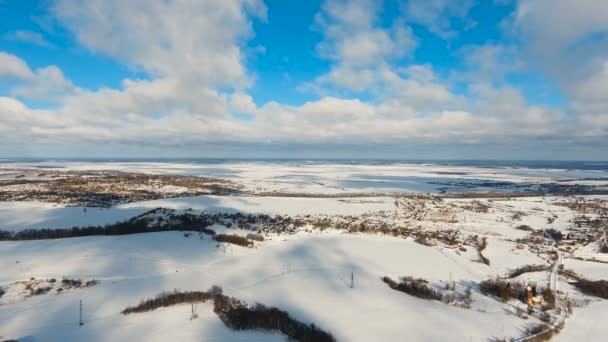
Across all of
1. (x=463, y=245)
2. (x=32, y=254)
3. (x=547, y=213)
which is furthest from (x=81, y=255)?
(x=547, y=213)

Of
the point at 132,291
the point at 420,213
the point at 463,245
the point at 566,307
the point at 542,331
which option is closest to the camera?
the point at 542,331

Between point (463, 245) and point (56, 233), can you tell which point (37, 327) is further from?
point (463, 245)

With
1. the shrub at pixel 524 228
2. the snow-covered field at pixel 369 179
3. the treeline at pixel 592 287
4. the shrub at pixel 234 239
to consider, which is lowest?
the shrub at pixel 524 228

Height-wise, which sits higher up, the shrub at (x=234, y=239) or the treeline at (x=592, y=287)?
the treeline at (x=592, y=287)

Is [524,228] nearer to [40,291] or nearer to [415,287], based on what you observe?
[415,287]

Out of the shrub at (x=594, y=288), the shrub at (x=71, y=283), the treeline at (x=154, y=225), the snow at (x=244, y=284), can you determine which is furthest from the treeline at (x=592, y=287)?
the shrub at (x=71, y=283)

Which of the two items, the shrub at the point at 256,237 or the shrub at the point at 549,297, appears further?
the shrub at the point at 256,237

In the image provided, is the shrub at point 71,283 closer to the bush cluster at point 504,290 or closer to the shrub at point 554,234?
the bush cluster at point 504,290
